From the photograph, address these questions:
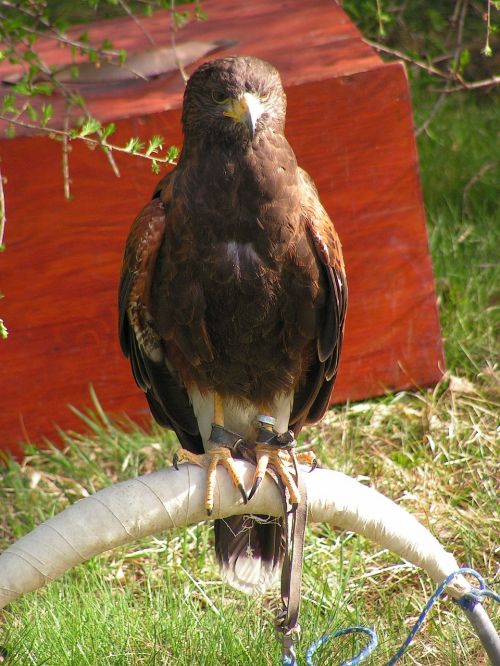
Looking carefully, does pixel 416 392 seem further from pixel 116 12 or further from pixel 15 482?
→ pixel 116 12

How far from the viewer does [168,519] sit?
6.40ft

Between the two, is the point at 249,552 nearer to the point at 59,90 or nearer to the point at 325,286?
the point at 325,286

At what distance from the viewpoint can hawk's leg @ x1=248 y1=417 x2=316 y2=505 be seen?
229 centimetres

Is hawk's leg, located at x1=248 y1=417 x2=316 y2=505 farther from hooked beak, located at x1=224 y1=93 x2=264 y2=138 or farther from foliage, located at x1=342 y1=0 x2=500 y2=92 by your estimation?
foliage, located at x1=342 y1=0 x2=500 y2=92

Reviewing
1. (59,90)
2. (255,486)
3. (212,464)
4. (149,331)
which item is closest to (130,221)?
(59,90)

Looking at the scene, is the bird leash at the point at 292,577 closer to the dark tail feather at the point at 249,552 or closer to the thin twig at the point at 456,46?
the dark tail feather at the point at 249,552

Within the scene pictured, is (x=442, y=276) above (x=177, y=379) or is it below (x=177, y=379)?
below

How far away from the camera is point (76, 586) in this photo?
2854 millimetres

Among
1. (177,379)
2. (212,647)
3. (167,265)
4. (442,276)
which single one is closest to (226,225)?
(167,265)

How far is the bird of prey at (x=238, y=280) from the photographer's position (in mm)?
2428

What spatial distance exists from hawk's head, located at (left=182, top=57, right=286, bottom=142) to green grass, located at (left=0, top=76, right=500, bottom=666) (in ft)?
4.15

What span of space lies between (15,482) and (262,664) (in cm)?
153

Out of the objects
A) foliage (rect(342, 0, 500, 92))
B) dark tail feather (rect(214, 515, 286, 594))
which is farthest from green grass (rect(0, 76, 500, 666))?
foliage (rect(342, 0, 500, 92))

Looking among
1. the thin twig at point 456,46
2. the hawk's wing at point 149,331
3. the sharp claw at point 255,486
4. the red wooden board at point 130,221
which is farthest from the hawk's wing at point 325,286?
the thin twig at point 456,46
